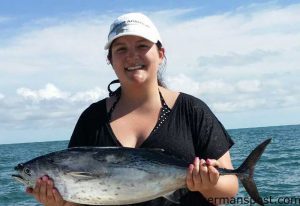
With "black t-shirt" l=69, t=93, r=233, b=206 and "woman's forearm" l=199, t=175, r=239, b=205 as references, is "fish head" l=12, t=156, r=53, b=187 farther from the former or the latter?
"woman's forearm" l=199, t=175, r=239, b=205

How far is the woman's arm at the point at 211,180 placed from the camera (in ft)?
13.0

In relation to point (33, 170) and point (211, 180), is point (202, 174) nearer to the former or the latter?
point (211, 180)

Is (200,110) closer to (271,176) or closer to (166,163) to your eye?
(166,163)

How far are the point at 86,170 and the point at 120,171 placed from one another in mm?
268

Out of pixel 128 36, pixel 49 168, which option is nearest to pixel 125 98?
pixel 128 36

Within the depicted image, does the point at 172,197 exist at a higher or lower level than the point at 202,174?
lower

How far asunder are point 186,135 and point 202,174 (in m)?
0.36

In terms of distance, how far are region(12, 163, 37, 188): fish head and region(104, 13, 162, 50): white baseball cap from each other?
47.9 inches

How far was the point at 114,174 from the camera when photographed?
404cm

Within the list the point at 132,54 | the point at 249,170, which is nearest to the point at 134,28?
the point at 132,54

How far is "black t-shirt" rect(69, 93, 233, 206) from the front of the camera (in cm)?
413

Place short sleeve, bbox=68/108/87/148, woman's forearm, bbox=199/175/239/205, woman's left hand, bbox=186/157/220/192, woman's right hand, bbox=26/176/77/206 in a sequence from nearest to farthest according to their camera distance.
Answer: woman's left hand, bbox=186/157/220/192 → woman's right hand, bbox=26/176/77/206 → woman's forearm, bbox=199/175/239/205 → short sleeve, bbox=68/108/87/148

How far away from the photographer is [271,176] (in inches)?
883

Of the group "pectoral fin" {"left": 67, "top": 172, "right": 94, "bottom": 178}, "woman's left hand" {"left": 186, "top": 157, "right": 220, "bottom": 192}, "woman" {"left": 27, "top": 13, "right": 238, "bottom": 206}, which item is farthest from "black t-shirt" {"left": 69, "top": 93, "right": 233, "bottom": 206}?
"pectoral fin" {"left": 67, "top": 172, "right": 94, "bottom": 178}
